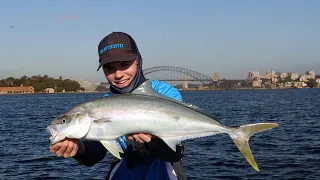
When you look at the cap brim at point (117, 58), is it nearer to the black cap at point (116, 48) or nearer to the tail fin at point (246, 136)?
the black cap at point (116, 48)

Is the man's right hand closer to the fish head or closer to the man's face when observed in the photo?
the fish head

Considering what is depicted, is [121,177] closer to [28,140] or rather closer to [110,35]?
[110,35]

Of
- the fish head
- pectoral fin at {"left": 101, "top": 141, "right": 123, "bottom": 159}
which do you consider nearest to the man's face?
the fish head

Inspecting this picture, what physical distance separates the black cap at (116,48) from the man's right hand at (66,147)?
1065 millimetres

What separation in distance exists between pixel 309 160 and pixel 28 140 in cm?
1886

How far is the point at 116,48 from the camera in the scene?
5.67 metres

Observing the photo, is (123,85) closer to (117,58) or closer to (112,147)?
(117,58)

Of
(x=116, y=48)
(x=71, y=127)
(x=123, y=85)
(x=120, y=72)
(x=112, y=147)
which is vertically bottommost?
(x=112, y=147)

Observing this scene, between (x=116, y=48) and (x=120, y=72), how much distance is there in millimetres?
323

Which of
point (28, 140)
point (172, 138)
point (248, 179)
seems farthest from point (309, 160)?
point (28, 140)

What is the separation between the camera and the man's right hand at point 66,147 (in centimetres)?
525

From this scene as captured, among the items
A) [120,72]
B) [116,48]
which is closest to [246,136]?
[120,72]

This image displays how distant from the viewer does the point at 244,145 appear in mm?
5465

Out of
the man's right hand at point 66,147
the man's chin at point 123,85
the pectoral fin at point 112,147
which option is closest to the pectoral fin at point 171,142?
the pectoral fin at point 112,147
